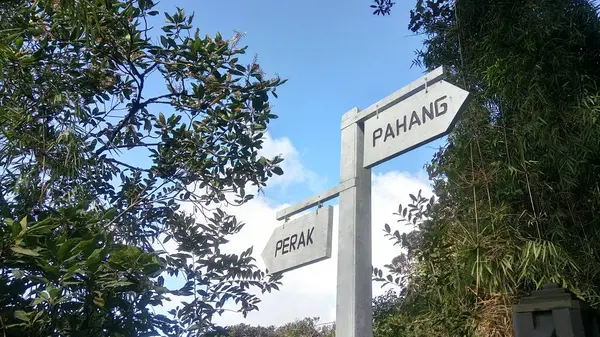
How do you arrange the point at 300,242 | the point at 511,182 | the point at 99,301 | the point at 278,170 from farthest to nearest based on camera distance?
the point at 278,170 → the point at 511,182 → the point at 300,242 → the point at 99,301

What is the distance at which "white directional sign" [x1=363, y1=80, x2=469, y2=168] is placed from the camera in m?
1.45

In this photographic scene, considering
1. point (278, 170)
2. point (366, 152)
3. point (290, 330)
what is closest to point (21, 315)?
point (366, 152)

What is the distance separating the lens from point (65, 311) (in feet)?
5.49

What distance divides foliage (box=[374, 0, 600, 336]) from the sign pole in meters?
0.82

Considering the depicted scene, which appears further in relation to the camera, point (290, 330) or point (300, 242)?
point (290, 330)

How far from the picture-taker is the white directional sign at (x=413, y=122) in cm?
145

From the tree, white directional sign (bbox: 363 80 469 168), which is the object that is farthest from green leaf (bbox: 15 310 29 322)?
white directional sign (bbox: 363 80 469 168)

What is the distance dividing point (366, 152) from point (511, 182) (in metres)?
1.11

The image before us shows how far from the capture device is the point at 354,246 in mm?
1533

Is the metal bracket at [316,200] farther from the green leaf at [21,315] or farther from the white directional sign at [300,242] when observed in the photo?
the green leaf at [21,315]

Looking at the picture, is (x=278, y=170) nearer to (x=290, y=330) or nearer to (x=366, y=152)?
(x=366, y=152)

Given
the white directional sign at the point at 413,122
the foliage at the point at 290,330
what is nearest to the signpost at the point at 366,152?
the white directional sign at the point at 413,122

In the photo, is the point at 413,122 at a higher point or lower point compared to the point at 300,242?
higher

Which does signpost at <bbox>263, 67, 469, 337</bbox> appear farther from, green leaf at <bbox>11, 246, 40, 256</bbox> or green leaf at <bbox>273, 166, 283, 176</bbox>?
green leaf at <bbox>273, 166, 283, 176</bbox>
